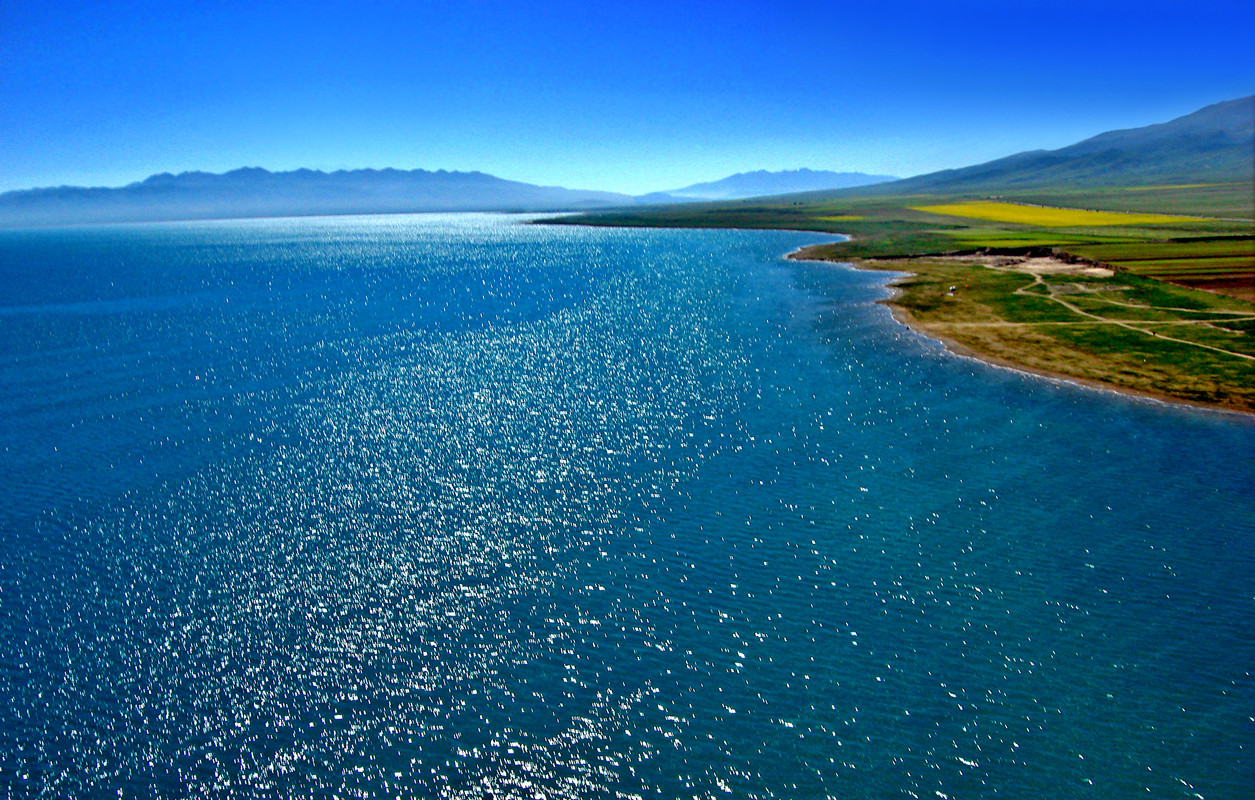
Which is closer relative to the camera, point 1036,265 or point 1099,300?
point 1099,300

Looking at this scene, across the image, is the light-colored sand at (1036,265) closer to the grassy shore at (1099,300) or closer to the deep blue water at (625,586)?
the grassy shore at (1099,300)

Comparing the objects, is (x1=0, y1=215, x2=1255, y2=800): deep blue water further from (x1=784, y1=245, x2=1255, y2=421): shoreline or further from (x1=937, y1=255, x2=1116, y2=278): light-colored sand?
(x1=937, y1=255, x2=1116, y2=278): light-colored sand

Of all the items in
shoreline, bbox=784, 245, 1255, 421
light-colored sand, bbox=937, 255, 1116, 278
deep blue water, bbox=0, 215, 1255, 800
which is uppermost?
light-colored sand, bbox=937, 255, 1116, 278

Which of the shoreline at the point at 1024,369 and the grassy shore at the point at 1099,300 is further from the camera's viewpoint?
the grassy shore at the point at 1099,300

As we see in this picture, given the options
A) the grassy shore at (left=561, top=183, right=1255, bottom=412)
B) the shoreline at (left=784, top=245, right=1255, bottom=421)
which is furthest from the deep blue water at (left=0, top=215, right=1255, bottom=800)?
the grassy shore at (left=561, top=183, right=1255, bottom=412)

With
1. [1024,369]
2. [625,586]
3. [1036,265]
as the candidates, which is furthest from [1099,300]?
[625,586]

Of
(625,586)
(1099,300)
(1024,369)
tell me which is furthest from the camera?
(1099,300)

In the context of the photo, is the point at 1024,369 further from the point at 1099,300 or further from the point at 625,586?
the point at 625,586

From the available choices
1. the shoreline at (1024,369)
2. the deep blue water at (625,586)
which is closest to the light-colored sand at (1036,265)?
the shoreline at (1024,369)

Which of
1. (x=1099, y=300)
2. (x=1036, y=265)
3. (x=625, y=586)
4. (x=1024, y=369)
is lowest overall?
(x=625, y=586)
